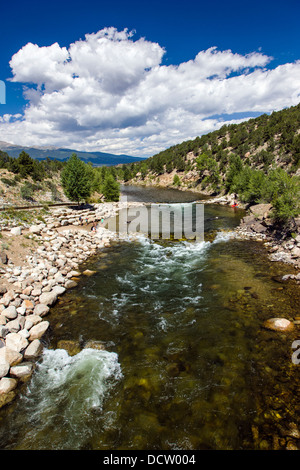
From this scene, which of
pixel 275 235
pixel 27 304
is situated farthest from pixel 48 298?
pixel 275 235

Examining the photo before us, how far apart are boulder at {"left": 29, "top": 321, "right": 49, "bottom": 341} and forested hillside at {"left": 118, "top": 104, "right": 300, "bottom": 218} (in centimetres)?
2270

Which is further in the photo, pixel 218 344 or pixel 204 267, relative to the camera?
pixel 204 267

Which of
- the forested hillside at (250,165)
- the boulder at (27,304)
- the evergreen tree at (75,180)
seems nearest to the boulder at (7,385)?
the boulder at (27,304)

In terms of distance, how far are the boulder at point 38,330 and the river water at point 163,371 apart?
503 millimetres

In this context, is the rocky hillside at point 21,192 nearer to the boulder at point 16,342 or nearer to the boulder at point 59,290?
the boulder at point 59,290

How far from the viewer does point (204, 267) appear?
680 inches

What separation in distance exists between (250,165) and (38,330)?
68840 mm

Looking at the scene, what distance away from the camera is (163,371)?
8.16 meters

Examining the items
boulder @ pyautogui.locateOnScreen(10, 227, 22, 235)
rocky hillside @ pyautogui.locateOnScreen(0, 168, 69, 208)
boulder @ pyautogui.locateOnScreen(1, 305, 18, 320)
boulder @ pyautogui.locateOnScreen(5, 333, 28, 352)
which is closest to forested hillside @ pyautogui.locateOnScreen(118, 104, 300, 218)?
boulder @ pyautogui.locateOnScreen(5, 333, 28, 352)

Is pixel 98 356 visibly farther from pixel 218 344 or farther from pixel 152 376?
pixel 218 344

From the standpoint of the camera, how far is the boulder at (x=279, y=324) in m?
9.91

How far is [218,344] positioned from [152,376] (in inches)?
133
